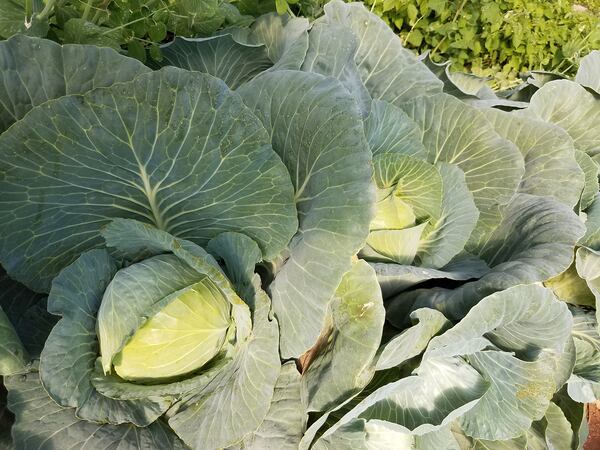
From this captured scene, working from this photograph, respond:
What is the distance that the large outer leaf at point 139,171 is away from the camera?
4.99 ft

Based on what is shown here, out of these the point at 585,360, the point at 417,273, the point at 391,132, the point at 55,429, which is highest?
the point at 391,132

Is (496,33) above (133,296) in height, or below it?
below

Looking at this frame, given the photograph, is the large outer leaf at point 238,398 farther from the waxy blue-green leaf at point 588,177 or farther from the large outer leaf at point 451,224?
the waxy blue-green leaf at point 588,177

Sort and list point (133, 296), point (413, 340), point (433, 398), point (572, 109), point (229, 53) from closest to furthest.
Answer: point (133, 296) < point (413, 340) < point (433, 398) < point (229, 53) < point (572, 109)

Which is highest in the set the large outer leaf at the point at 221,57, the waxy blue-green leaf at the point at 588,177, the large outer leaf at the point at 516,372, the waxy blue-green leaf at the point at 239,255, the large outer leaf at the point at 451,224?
the large outer leaf at the point at 221,57

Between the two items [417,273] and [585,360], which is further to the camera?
[585,360]

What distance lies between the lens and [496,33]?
4.35 metres

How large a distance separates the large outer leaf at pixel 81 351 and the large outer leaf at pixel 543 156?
1.67 meters

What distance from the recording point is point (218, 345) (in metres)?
1.67

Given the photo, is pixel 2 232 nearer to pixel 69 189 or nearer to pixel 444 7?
pixel 69 189

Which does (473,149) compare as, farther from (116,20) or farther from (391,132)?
(116,20)

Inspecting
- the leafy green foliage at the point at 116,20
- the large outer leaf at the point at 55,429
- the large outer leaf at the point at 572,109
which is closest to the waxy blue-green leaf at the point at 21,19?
the leafy green foliage at the point at 116,20

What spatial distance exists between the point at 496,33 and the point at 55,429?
4.08 metres

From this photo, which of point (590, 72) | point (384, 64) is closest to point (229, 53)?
point (384, 64)
